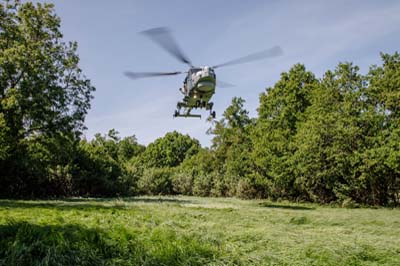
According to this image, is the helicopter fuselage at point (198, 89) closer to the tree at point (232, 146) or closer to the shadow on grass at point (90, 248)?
the shadow on grass at point (90, 248)

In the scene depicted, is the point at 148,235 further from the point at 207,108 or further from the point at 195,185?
the point at 195,185

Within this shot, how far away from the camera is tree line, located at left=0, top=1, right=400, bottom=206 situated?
53.0ft

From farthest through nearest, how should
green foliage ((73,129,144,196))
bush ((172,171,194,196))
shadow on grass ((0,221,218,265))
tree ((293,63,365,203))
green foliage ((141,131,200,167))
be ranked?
1. green foliage ((141,131,200,167))
2. bush ((172,171,194,196))
3. green foliage ((73,129,144,196))
4. tree ((293,63,365,203))
5. shadow on grass ((0,221,218,265))

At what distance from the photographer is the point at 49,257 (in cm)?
368

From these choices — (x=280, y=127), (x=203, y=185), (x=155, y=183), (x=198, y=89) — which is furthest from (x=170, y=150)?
(x=198, y=89)

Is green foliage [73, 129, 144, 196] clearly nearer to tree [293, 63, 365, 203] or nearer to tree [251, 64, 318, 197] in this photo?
tree [251, 64, 318, 197]

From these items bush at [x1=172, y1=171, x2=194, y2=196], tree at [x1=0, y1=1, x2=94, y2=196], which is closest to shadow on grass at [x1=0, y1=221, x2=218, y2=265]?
tree at [x1=0, y1=1, x2=94, y2=196]

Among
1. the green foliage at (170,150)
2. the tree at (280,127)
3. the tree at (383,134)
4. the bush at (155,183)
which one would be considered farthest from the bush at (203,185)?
the green foliage at (170,150)

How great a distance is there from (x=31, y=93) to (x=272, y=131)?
1592cm

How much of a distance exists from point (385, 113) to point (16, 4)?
21006 mm

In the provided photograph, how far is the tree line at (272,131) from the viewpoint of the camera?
16141mm

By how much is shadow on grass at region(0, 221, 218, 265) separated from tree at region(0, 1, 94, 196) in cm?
1222

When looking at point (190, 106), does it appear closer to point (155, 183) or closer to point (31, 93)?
point (31, 93)

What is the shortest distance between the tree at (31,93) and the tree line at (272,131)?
0.05 m
